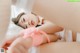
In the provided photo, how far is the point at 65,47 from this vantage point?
0.99 meters

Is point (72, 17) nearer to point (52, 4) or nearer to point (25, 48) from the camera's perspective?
point (52, 4)

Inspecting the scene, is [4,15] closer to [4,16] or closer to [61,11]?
[4,16]

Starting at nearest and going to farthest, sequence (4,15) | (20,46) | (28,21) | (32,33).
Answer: (4,15) < (20,46) < (32,33) < (28,21)

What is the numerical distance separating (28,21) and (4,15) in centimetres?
111

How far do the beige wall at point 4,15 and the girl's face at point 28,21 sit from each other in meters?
1.08

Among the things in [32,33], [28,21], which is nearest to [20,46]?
[32,33]

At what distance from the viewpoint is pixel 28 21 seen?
1443mm

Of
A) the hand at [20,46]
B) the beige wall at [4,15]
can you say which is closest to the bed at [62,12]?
the hand at [20,46]

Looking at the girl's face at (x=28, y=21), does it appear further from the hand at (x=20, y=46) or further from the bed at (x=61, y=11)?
the hand at (x=20, y=46)

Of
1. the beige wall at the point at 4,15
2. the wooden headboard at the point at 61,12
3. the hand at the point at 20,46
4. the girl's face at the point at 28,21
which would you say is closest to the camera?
the beige wall at the point at 4,15

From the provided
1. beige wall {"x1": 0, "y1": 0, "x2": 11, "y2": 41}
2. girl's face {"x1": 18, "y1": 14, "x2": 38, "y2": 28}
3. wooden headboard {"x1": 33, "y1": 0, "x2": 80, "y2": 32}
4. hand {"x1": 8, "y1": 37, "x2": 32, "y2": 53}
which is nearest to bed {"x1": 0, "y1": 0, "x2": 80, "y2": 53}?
wooden headboard {"x1": 33, "y1": 0, "x2": 80, "y2": 32}

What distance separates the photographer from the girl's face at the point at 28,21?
143 cm

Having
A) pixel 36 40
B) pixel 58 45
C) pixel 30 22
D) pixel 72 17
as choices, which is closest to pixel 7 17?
pixel 36 40

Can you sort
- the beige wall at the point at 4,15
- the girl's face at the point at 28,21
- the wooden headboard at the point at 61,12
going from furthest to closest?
the wooden headboard at the point at 61,12 < the girl's face at the point at 28,21 < the beige wall at the point at 4,15
